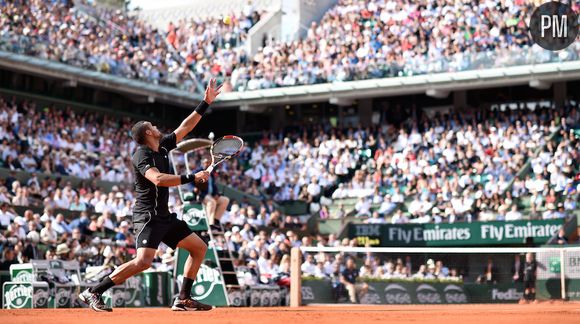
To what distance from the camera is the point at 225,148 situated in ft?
41.4

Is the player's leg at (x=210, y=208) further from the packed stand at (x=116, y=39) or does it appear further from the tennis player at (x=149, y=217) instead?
the packed stand at (x=116, y=39)

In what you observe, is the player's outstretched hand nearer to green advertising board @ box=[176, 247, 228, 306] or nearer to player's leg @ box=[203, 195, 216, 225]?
green advertising board @ box=[176, 247, 228, 306]

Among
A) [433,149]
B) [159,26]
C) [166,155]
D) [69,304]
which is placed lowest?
[69,304]

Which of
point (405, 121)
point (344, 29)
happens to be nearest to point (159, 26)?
point (344, 29)

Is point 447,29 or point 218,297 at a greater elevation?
point 447,29

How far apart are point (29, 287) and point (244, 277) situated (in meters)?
5.56

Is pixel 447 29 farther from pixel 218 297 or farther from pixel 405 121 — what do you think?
pixel 218 297

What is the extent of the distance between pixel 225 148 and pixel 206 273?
7.52 metres

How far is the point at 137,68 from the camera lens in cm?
3578

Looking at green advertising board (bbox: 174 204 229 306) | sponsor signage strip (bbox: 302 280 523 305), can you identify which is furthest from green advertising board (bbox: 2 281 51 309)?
sponsor signage strip (bbox: 302 280 523 305)

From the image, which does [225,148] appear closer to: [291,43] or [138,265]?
[138,265]

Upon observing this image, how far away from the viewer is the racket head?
12266 millimetres

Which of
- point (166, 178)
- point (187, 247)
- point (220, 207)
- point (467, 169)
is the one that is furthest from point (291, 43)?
point (166, 178)

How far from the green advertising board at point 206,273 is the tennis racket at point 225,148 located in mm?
7063
